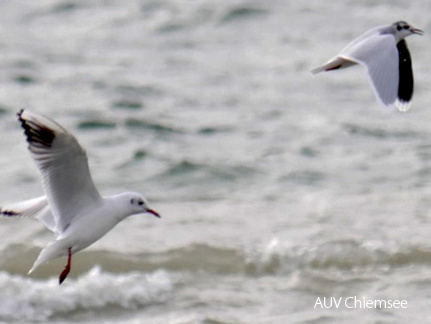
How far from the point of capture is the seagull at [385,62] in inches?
217

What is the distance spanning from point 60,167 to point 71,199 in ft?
0.64

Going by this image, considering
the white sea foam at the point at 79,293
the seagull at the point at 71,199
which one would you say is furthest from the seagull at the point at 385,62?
the white sea foam at the point at 79,293

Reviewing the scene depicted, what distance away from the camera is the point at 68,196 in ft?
16.8

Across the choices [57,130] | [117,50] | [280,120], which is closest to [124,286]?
[57,130]

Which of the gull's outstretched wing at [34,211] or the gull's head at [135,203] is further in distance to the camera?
the gull's outstretched wing at [34,211]

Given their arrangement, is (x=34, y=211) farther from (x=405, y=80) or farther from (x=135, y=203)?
(x=405, y=80)

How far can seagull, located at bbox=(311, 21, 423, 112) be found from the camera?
5.52 meters

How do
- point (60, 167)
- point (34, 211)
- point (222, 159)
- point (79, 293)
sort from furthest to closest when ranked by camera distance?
point (222, 159), point (79, 293), point (34, 211), point (60, 167)

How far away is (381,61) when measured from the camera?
5578 millimetres

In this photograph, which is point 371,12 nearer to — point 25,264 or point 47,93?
point 47,93

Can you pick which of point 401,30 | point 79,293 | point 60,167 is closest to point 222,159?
point 79,293

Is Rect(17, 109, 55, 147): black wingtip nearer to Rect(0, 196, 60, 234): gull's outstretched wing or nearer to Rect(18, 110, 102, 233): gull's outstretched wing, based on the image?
Rect(18, 110, 102, 233): gull's outstretched wing

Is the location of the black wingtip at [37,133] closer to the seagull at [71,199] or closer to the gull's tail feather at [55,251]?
the seagull at [71,199]

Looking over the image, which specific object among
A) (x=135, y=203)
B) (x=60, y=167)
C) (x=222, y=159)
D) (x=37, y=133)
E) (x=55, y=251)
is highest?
(x=37, y=133)
